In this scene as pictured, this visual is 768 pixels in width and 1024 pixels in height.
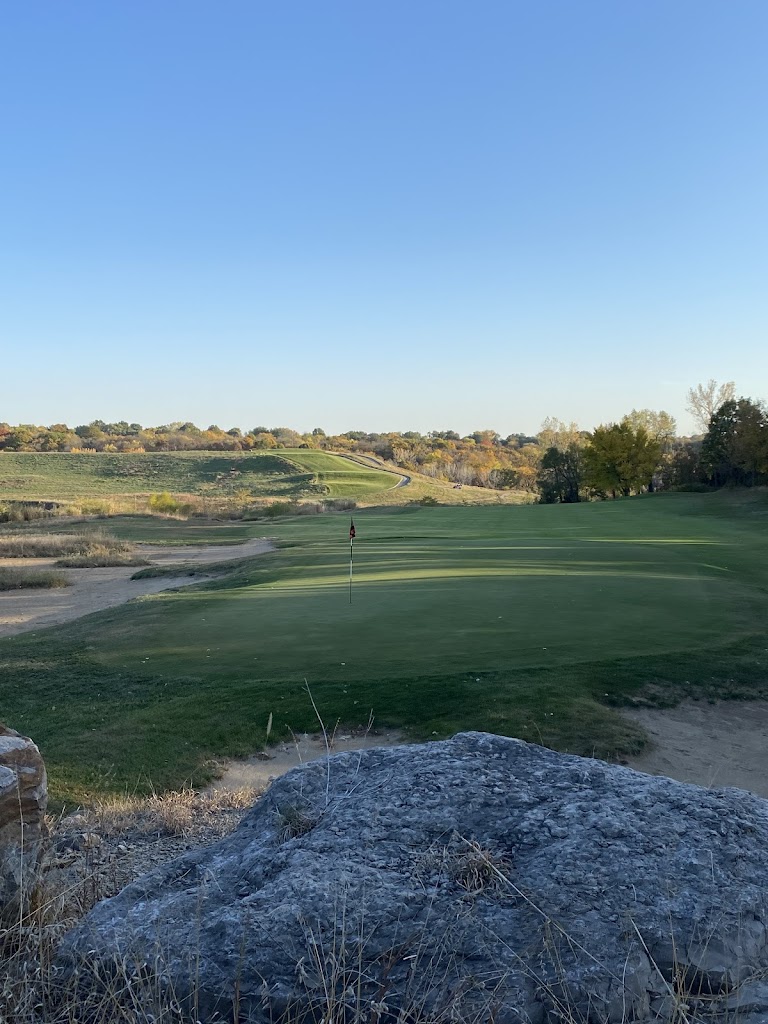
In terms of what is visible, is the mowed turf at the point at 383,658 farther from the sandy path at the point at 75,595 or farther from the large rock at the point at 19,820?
the sandy path at the point at 75,595

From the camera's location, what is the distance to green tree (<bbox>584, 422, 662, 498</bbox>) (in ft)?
206

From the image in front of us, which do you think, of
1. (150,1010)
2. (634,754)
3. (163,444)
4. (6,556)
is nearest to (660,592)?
(634,754)

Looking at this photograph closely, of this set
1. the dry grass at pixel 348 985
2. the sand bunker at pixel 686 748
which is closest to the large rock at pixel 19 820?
the dry grass at pixel 348 985

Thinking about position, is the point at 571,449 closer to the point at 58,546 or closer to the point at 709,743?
the point at 58,546

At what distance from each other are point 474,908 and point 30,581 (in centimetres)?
2750

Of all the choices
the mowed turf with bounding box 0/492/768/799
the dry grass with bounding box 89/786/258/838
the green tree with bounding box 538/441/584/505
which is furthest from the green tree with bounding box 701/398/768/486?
the dry grass with bounding box 89/786/258/838

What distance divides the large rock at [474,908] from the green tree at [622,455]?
205 ft

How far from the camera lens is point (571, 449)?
69.5 metres

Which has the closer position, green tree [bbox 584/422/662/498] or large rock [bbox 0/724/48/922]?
large rock [bbox 0/724/48/922]

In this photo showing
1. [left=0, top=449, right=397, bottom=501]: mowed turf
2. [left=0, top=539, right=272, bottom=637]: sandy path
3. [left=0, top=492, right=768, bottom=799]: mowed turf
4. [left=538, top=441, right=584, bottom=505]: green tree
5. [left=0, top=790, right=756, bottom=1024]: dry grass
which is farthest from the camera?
[left=0, top=449, right=397, bottom=501]: mowed turf

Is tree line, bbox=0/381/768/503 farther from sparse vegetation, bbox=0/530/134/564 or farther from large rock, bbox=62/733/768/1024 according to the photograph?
large rock, bbox=62/733/768/1024

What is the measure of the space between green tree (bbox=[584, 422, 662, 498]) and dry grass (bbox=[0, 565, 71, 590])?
4727 cm

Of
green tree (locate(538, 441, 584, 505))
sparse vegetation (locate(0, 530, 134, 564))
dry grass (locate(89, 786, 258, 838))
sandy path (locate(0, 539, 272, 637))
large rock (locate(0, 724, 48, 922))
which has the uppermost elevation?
green tree (locate(538, 441, 584, 505))

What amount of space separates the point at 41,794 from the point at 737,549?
27.0 meters
